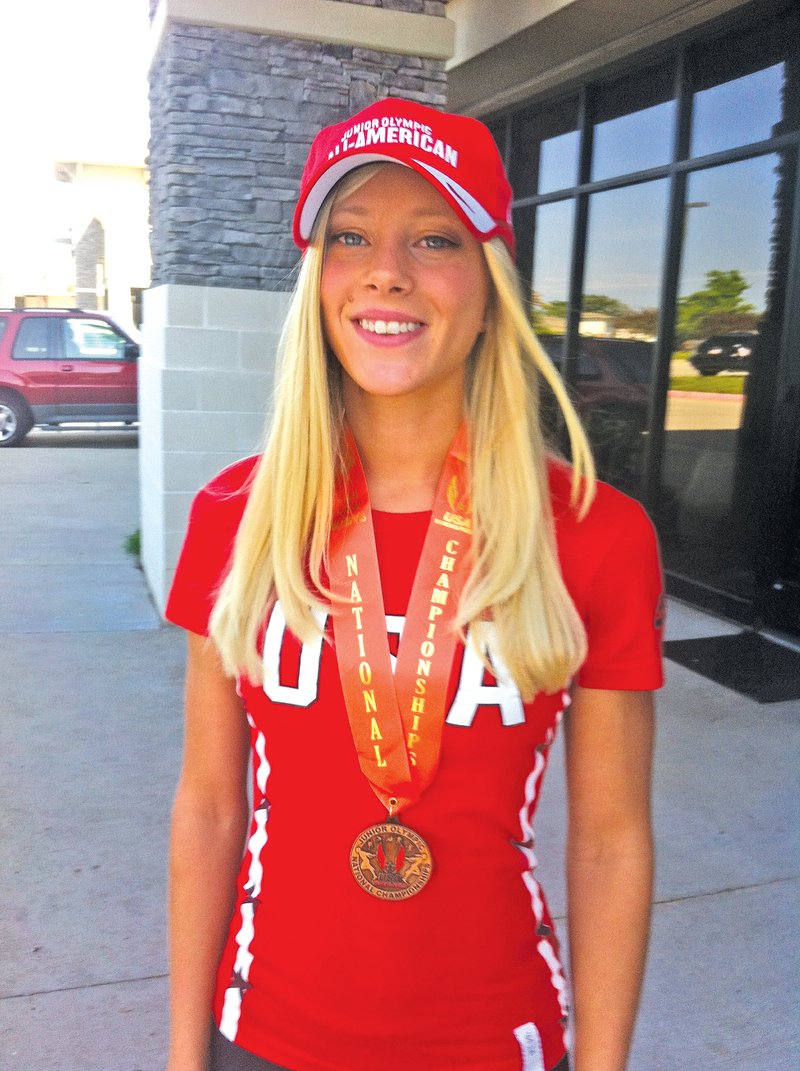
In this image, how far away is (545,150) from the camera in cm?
798

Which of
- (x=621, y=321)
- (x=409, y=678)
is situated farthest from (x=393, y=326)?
(x=621, y=321)

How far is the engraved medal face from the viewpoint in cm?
123

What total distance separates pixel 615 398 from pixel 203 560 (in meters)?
6.22

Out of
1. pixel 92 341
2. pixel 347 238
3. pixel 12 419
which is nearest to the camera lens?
pixel 347 238

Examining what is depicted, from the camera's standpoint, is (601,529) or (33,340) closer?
(601,529)

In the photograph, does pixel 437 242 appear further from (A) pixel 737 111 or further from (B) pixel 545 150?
(B) pixel 545 150

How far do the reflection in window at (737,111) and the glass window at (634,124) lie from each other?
0.80ft

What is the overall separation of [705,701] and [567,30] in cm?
417

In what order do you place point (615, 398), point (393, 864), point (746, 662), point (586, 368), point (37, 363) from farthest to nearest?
point (37, 363), point (586, 368), point (615, 398), point (746, 662), point (393, 864)

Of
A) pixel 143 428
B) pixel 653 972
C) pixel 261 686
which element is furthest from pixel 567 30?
pixel 261 686

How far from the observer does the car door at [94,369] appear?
14188mm

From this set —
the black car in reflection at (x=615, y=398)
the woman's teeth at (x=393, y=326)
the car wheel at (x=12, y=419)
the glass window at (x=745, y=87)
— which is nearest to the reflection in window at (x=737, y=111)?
the glass window at (x=745, y=87)

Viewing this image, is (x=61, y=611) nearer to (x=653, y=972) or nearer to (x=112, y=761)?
(x=112, y=761)

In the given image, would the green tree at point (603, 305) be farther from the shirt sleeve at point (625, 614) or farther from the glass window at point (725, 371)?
the shirt sleeve at point (625, 614)
